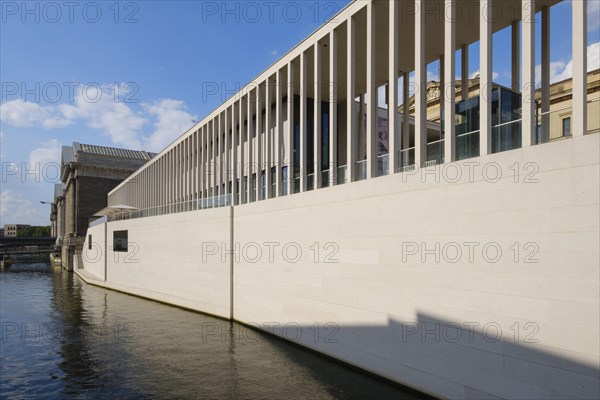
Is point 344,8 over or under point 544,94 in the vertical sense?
over

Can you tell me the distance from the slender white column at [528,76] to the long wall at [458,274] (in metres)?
0.57

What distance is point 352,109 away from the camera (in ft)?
44.7

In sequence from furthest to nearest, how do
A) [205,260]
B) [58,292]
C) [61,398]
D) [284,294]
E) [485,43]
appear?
[58,292]
[205,260]
[284,294]
[61,398]
[485,43]

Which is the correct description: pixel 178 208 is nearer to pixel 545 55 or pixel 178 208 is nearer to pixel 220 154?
pixel 220 154

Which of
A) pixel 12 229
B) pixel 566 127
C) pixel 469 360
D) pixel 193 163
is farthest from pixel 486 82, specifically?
pixel 12 229

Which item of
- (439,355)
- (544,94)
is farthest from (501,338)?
(544,94)

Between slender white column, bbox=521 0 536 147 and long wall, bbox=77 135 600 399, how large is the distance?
0.57 metres

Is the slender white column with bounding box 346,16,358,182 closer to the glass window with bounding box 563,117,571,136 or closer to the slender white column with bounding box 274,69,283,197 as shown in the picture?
the slender white column with bounding box 274,69,283,197

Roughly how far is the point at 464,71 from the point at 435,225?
861 centimetres

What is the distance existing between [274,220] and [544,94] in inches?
385

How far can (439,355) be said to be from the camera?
9.67 metres

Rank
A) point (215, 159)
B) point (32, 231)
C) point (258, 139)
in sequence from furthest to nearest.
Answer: point (32, 231) < point (215, 159) < point (258, 139)

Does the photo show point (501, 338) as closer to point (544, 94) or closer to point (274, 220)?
point (544, 94)

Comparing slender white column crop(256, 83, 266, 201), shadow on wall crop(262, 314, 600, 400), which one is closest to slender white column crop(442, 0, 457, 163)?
shadow on wall crop(262, 314, 600, 400)
